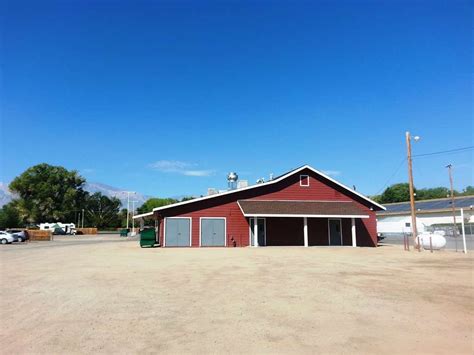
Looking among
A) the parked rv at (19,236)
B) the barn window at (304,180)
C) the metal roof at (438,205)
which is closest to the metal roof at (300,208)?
the barn window at (304,180)

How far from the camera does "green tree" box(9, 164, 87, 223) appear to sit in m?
79.9

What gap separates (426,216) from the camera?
163 ft

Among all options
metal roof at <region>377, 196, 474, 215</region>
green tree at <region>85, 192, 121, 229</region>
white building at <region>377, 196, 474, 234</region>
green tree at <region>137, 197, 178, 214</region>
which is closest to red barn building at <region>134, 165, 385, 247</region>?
white building at <region>377, 196, 474, 234</region>

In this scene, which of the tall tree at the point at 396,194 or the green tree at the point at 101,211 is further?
the tall tree at the point at 396,194

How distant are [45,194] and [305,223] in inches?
2828

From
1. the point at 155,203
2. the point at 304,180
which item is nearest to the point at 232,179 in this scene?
the point at 304,180

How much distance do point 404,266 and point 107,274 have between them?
37.5 ft

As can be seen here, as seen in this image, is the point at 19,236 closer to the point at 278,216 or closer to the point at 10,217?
the point at 278,216

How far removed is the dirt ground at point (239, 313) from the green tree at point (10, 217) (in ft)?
246

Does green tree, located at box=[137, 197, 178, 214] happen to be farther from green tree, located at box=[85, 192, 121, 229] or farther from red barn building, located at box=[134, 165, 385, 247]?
red barn building, located at box=[134, 165, 385, 247]

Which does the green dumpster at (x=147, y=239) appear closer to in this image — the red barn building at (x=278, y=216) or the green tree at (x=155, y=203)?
the red barn building at (x=278, y=216)

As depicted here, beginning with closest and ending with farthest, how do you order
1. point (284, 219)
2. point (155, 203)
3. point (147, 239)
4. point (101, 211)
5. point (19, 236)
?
point (147, 239) < point (284, 219) < point (19, 236) < point (101, 211) < point (155, 203)

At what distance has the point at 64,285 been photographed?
10.4 metres

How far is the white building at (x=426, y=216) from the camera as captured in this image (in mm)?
46125
